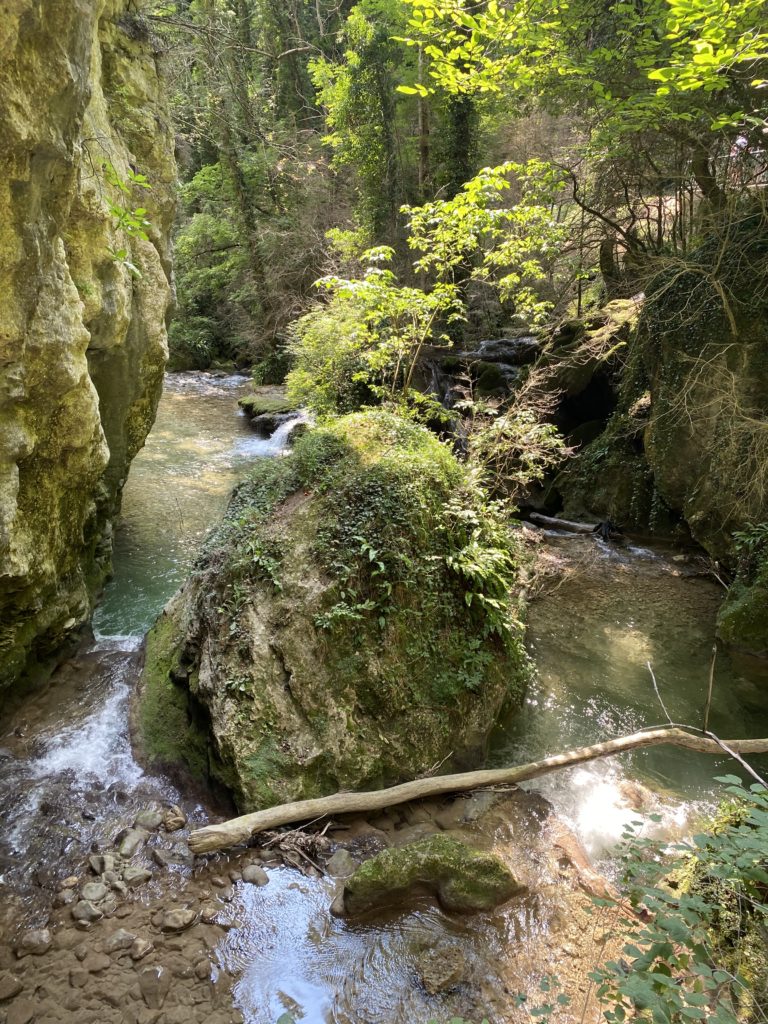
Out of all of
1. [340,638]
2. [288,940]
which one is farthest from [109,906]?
[340,638]

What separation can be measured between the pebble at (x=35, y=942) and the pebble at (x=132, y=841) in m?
0.69

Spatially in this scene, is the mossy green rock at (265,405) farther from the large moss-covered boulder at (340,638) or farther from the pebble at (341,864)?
the pebble at (341,864)

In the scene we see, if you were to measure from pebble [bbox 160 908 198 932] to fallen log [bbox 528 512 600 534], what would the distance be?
9.54 meters

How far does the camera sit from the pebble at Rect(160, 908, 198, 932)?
3773 millimetres

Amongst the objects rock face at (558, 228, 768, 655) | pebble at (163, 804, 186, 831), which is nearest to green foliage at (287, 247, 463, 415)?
rock face at (558, 228, 768, 655)

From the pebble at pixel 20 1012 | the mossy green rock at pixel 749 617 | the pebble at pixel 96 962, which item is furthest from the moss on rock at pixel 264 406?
the pebble at pixel 20 1012

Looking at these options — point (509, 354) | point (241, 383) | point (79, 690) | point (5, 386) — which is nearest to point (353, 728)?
point (79, 690)

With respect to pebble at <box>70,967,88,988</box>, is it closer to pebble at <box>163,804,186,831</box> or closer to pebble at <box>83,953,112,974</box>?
pebble at <box>83,953,112,974</box>

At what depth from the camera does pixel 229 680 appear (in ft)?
17.2

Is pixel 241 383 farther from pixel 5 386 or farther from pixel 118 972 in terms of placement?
pixel 118 972

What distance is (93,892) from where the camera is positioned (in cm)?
398

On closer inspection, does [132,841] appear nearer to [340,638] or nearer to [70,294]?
[340,638]

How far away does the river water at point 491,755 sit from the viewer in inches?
147

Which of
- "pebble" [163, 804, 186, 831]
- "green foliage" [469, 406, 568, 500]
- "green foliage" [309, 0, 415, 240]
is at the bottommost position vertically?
"pebble" [163, 804, 186, 831]
